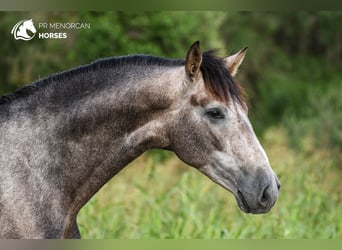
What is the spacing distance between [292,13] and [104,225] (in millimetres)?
10692

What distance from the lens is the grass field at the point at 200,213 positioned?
562 cm

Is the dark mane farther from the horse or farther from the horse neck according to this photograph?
the horse neck

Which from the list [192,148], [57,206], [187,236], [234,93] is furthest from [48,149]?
[187,236]

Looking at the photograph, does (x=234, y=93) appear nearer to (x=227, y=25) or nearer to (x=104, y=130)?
(x=104, y=130)

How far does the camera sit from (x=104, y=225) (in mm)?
5777

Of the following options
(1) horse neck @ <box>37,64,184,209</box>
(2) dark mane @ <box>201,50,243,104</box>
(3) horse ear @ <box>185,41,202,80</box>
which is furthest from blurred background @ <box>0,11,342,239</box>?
(1) horse neck @ <box>37,64,184,209</box>

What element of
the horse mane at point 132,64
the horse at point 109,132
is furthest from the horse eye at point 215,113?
the horse mane at point 132,64

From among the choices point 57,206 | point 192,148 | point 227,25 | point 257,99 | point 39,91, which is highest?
point 39,91

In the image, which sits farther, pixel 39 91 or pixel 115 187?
pixel 115 187

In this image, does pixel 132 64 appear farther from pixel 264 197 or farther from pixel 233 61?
pixel 264 197

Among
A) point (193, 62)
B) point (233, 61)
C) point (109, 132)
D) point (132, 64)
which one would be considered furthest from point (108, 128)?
point (233, 61)

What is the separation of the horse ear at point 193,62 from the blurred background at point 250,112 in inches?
9.6

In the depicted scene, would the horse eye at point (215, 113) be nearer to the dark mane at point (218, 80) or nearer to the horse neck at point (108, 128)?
the dark mane at point (218, 80)

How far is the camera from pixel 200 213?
6328mm
